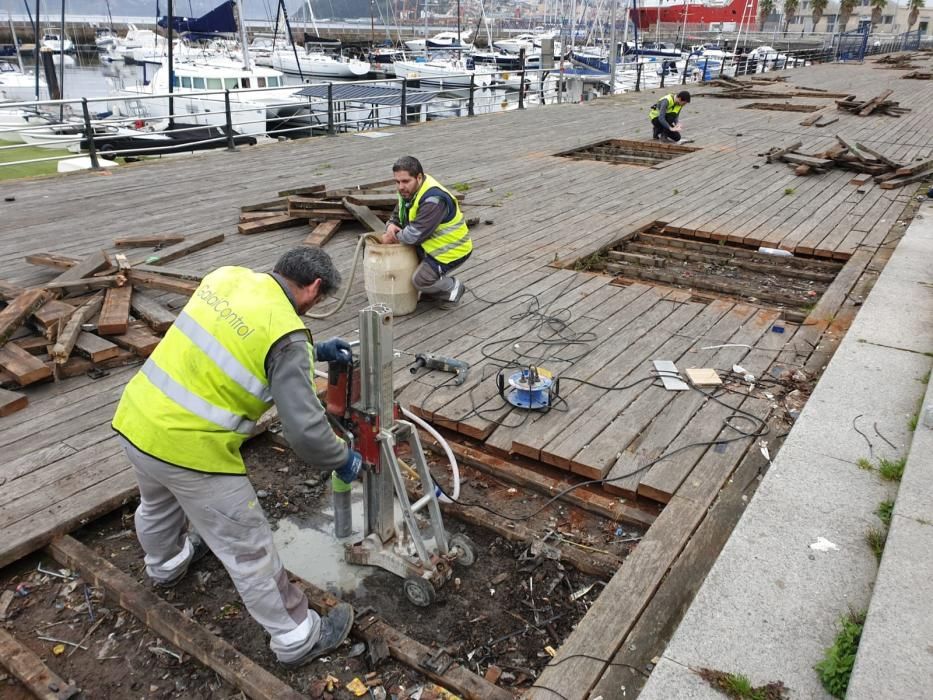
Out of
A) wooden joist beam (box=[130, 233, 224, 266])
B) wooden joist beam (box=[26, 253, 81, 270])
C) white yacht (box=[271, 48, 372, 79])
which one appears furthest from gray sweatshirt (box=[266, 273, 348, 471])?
white yacht (box=[271, 48, 372, 79])

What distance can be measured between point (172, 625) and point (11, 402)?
2.36 metres

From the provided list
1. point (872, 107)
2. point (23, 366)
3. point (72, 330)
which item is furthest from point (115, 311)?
point (872, 107)

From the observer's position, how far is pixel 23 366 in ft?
15.1

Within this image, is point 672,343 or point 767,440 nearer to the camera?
point 767,440

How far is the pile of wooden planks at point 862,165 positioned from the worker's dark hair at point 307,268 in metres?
10.0

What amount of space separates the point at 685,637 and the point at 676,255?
559 cm

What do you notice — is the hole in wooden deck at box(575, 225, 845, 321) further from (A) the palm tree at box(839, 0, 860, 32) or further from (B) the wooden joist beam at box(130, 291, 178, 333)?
(A) the palm tree at box(839, 0, 860, 32)

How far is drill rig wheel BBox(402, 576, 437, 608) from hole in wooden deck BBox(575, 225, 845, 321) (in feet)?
13.6

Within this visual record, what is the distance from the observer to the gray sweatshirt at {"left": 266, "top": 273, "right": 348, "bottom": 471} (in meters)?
2.49

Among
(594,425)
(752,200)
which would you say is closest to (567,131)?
(752,200)

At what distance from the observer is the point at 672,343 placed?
5312mm

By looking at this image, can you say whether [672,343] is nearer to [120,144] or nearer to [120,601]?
[120,601]

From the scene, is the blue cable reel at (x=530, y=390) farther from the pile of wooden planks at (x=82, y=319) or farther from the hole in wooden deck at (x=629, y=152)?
the hole in wooden deck at (x=629, y=152)

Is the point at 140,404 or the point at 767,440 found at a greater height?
the point at 140,404
